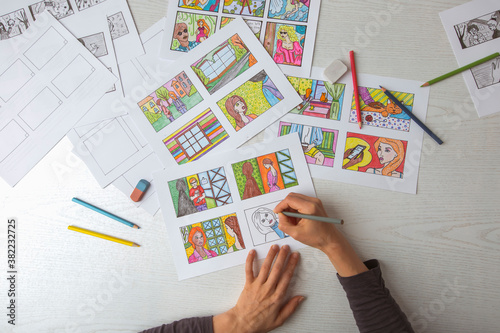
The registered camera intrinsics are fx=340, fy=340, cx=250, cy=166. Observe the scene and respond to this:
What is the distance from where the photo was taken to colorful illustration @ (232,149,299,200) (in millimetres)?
847

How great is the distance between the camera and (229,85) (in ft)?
2.87

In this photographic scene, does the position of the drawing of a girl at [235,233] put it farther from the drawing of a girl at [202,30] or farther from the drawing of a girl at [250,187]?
the drawing of a girl at [202,30]

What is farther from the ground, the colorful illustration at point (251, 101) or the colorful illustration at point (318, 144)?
the colorful illustration at point (251, 101)

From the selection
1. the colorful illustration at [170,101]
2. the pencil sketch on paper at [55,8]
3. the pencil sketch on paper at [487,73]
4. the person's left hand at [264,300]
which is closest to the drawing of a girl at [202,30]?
the colorful illustration at [170,101]

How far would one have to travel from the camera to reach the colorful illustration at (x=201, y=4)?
35.0 inches

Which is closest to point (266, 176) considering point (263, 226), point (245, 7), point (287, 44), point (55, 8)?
point (263, 226)

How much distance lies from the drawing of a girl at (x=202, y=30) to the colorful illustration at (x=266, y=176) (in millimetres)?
352

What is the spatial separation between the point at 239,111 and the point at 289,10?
0.96 feet

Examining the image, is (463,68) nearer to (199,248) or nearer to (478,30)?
(478,30)

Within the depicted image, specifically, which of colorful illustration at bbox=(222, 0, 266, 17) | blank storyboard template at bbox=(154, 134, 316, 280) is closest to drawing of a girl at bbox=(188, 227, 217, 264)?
blank storyboard template at bbox=(154, 134, 316, 280)

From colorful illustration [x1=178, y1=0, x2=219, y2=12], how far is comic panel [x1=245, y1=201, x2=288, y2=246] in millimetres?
535

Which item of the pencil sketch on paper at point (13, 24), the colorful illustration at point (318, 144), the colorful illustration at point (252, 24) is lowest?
the colorful illustration at point (318, 144)

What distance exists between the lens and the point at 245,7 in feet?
2.90

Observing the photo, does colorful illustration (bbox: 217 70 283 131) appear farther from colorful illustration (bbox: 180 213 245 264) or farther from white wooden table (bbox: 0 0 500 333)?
colorful illustration (bbox: 180 213 245 264)
